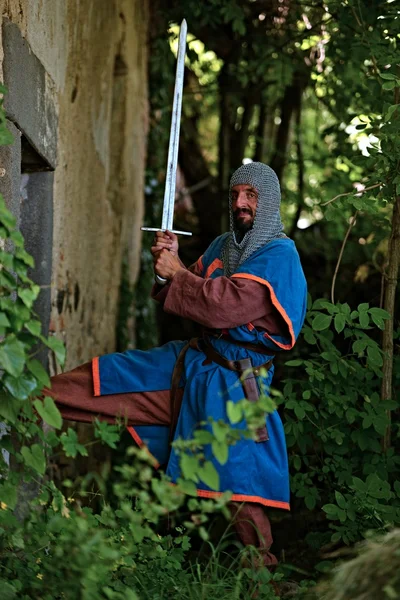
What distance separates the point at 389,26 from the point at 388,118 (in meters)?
0.79

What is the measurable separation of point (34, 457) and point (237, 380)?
1.12 m

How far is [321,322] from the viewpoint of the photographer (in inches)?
151

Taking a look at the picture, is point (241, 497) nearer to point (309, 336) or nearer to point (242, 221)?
point (309, 336)

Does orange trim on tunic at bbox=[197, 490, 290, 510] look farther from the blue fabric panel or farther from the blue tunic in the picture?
the blue fabric panel

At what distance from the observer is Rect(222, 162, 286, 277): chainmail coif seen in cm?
354

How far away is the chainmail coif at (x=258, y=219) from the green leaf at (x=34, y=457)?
1.34 m

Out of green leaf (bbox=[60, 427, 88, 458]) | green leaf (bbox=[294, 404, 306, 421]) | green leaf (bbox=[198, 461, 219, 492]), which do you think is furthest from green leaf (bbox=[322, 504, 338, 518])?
green leaf (bbox=[198, 461, 219, 492])

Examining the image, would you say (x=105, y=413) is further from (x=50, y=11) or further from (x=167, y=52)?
(x=167, y=52)

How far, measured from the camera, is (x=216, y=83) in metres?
8.59

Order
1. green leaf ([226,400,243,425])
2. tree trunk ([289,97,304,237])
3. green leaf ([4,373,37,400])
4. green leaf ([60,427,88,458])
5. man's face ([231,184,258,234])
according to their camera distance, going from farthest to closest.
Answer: tree trunk ([289,97,304,237]), man's face ([231,184,258,234]), green leaf ([60,427,88,458]), green leaf ([4,373,37,400]), green leaf ([226,400,243,425])

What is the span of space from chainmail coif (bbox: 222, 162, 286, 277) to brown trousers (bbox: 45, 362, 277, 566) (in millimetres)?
565

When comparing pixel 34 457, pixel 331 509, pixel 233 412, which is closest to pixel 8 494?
pixel 34 457

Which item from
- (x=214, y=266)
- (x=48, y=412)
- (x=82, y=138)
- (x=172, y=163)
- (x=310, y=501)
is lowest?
(x=310, y=501)

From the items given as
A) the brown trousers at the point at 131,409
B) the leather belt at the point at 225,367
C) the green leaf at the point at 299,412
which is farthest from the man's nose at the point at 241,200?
the green leaf at the point at 299,412
